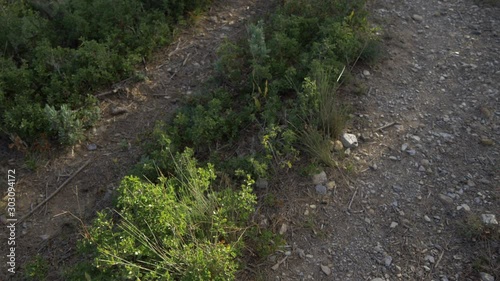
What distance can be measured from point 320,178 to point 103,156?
1.96m

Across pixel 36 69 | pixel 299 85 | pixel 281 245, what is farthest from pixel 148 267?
pixel 36 69

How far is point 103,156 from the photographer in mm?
4547

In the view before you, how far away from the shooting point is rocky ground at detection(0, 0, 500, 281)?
3641 millimetres

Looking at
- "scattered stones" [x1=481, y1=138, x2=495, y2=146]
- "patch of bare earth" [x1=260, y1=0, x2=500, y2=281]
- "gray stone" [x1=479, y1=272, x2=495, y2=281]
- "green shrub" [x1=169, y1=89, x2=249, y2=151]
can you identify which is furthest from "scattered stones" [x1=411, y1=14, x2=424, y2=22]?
"gray stone" [x1=479, y1=272, x2=495, y2=281]

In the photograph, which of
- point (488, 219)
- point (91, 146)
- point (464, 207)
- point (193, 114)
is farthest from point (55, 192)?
point (488, 219)

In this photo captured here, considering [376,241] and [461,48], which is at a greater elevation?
[461,48]

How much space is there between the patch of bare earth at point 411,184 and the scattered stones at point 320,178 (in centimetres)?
5

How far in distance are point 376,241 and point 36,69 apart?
350 centimetres

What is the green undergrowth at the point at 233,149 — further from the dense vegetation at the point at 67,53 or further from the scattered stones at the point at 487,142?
the scattered stones at the point at 487,142

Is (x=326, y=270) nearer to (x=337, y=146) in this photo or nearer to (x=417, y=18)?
(x=337, y=146)

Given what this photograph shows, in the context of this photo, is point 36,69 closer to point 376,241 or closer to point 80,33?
point 80,33

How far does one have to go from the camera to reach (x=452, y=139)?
438cm

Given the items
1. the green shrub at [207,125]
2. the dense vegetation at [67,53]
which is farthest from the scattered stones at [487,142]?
the dense vegetation at [67,53]

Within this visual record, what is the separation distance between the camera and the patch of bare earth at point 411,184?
11.8 ft
